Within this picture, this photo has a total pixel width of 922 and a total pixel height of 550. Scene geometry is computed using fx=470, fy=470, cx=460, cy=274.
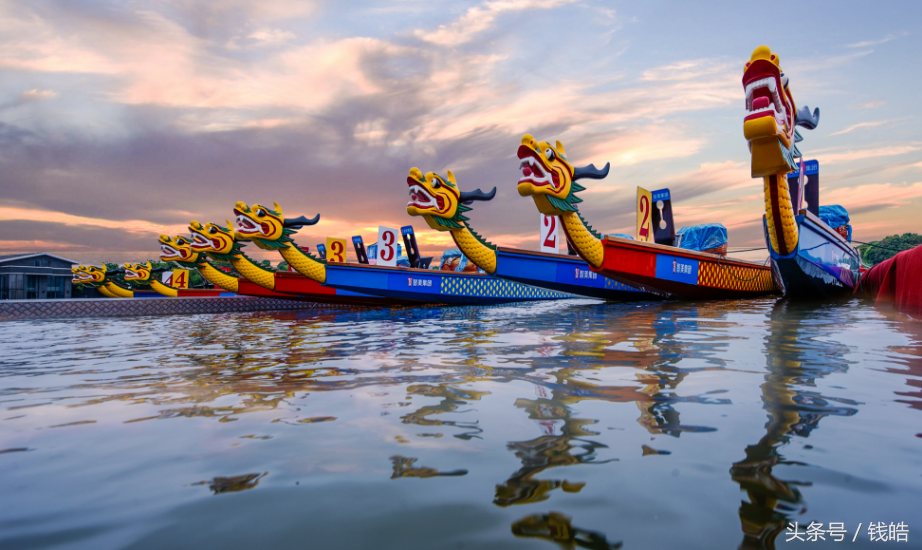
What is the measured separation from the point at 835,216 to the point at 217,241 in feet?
57.6

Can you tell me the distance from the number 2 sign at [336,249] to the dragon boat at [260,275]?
167 inches

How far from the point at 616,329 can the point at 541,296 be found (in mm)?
10582

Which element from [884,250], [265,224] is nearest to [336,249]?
[265,224]

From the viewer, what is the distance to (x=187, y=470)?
1.47 meters

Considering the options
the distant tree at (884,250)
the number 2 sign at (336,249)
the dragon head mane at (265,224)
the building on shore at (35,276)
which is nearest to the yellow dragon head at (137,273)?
the building on shore at (35,276)

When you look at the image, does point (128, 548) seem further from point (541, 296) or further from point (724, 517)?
point (541, 296)

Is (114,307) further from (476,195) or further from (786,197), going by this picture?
(786,197)

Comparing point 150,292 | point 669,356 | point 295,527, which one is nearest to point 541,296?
point 669,356

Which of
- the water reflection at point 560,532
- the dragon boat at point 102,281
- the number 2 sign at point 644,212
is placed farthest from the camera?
the dragon boat at point 102,281

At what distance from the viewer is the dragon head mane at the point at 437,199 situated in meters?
11.7

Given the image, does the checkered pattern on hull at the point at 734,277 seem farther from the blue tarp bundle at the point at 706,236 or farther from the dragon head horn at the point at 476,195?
the dragon head horn at the point at 476,195

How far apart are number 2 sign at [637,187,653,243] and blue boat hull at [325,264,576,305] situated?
4.31 metres

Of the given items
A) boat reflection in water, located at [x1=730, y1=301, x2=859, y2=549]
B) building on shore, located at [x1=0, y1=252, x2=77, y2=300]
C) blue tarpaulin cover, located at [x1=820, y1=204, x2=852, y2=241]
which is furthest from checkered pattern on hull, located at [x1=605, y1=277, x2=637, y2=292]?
building on shore, located at [x1=0, y1=252, x2=77, y2=300]

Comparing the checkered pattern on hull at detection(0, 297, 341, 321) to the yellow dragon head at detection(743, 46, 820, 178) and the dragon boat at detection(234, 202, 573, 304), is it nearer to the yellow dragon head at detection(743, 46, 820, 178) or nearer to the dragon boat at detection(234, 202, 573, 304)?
the dragon boat at detection(234, 202, 573, 304)
